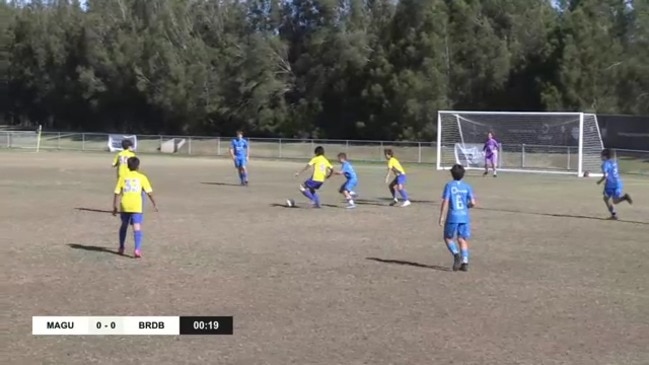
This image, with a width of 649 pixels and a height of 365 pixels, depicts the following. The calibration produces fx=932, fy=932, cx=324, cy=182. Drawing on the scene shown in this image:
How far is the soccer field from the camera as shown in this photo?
8.33 m

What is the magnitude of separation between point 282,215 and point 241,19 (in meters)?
58.9

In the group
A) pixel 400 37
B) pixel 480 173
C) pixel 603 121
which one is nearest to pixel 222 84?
pixel 400 37

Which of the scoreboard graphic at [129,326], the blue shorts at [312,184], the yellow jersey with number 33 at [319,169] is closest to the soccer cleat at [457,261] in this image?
the scoreboard graphic at [129,326]

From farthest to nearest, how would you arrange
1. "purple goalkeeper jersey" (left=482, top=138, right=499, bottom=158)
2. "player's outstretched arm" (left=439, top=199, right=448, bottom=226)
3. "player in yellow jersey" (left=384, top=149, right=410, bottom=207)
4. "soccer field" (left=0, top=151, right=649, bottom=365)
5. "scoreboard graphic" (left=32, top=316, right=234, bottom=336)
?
1. "purple goalkeeper jersey" (left=482, top=138, right=499, bottom=158)
2. "player in yellow jersey" (left=384, top=149, right=410, bottom=207)
3. "player's outstretched arm" (left=439, top=199, right=448, bottom=226)
4. "scoreboard graphic" (left=32, top=316, right=234, bottom=336)
5. "soccer field" (left=0, top=151, right=649, bottom=365)

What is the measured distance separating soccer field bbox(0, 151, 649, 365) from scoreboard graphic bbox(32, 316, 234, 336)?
0.09 metres

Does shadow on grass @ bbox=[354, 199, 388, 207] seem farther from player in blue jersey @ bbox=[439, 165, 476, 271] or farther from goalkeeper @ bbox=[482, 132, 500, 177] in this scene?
goalkeeper @ bbox=[482, 132, 500, 177]

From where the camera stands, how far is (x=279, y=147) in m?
58.5

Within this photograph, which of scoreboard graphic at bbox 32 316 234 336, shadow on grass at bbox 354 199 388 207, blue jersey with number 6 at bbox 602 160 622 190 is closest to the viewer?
scoreboard graphic at bbox 32 316 234 336

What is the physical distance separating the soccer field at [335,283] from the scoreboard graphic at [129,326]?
86 millimetres

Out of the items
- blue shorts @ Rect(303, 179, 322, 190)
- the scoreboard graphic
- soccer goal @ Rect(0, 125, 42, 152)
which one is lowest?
soccer goal @ Rect(0, 125, 42, 152)

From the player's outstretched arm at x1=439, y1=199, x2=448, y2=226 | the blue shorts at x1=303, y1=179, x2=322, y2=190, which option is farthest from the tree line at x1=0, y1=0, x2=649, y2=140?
the player's outstretched arm at x1=439, y1=199, x2=448, y2=226

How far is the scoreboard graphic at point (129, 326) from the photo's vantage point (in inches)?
341

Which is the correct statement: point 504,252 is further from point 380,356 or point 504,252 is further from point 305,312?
point 380,356

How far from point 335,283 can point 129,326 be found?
360 centimetres
